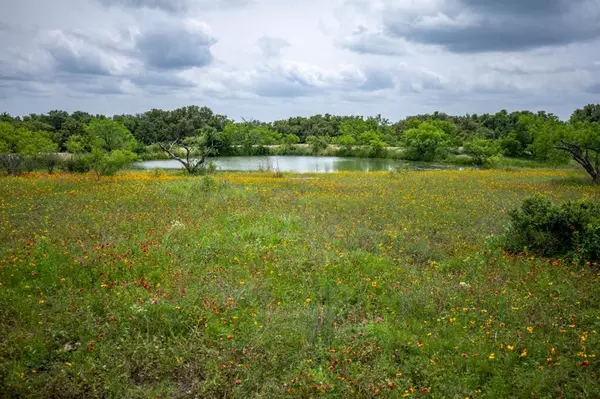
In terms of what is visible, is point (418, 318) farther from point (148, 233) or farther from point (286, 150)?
point (286, 150)

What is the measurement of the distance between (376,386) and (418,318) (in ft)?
7.66

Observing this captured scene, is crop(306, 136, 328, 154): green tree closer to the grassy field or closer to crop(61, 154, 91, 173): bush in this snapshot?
crop(61, 154, 91, 173): bush

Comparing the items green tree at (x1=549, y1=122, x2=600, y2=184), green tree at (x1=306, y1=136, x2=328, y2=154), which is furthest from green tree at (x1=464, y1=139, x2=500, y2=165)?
green tree at (x1=306, y1=136, x2=328, y2=154)

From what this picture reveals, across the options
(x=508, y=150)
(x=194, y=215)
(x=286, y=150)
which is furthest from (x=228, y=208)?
(x=286, y=150)

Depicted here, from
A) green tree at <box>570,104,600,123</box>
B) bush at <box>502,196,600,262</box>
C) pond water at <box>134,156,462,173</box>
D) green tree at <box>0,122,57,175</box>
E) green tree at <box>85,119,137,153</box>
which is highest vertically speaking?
green tree at <box>570,104,600,123</box>

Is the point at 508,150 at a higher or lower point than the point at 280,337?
higher

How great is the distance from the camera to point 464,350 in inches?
248

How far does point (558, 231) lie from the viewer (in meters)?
11.1

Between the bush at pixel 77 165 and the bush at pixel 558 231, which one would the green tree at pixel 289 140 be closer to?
the bush at pixel 77 165

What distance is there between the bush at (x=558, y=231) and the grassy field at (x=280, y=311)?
2.89ft

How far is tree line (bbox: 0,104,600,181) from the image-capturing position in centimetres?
2797

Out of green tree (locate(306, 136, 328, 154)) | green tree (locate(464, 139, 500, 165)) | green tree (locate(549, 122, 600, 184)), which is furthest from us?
green tree (locate(306, 136, 328, 154))

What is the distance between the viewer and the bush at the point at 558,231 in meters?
10.2

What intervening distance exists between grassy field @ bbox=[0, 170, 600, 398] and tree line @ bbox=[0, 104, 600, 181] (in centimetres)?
1777
